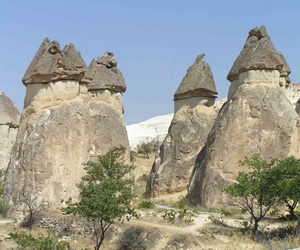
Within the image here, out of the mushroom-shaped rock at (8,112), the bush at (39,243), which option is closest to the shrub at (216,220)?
the bush at (39,243)

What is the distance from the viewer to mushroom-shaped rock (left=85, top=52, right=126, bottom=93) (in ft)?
68.2

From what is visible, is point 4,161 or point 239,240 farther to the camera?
point 4,161

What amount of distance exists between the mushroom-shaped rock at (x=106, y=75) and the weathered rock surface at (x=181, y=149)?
3336 millimetres

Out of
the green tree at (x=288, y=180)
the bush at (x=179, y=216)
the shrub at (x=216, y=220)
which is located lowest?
the shrub at (x=216, y=220)

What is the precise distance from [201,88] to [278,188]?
10.8 metres

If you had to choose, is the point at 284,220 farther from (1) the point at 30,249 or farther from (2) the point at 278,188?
(1) the point at 30,249

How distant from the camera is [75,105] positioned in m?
15.0

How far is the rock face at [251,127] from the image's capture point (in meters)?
16.4

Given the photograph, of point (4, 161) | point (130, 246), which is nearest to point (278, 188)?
point (130, 246)

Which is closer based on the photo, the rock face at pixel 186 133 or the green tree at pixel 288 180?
the green tree at pixel 288 180

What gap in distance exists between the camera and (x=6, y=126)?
2381 cm

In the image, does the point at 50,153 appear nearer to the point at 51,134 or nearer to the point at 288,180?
the point at 51,134

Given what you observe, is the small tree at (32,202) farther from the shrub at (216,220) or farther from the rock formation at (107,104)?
the rock formation at (107,104)

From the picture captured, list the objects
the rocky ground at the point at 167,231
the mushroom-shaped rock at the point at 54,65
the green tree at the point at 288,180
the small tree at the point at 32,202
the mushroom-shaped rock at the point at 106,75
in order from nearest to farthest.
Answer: the green tree at the point at 288,180
the rocky ground at the point at 167,231
the small tree at the point at 32,202
the mushroom-shaped rock at the point at 54,65
the mushroom-shaped rock at the point at 106,75
